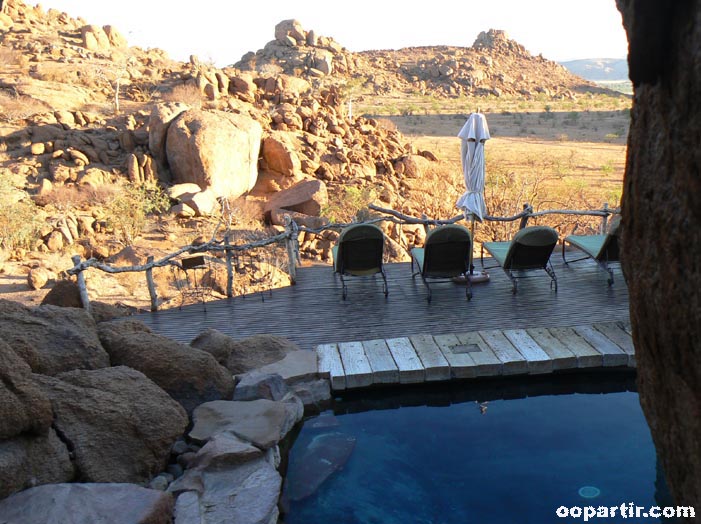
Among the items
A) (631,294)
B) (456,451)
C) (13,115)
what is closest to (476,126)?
(456,451)

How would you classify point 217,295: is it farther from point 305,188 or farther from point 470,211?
point 305,188

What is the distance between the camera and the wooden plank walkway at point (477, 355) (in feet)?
15.4

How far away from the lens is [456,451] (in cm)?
411

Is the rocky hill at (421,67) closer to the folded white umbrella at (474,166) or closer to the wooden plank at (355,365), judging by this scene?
the folded white umbrella at (474,166)

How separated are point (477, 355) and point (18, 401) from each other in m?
3.41

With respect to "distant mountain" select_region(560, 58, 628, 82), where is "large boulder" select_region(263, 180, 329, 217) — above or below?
below

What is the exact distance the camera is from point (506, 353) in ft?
16.1

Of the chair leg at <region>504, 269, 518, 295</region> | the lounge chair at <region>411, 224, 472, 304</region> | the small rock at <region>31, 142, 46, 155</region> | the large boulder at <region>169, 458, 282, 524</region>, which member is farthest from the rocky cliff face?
the small rock at <region>31, 142, 46, 155</region>

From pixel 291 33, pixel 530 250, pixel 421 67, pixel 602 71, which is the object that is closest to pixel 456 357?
pixel 530 250

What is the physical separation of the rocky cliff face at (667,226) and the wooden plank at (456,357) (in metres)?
2.46

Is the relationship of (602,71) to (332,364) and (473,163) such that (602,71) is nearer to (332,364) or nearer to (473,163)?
(473,163)

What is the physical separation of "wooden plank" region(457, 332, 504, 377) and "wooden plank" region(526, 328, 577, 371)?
46 centimetres

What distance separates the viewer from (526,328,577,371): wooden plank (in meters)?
4.77

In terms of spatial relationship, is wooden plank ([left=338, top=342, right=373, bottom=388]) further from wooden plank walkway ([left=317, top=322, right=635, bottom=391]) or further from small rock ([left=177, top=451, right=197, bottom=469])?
small rock ([left=177, top=451, right=197, bottom=469])
